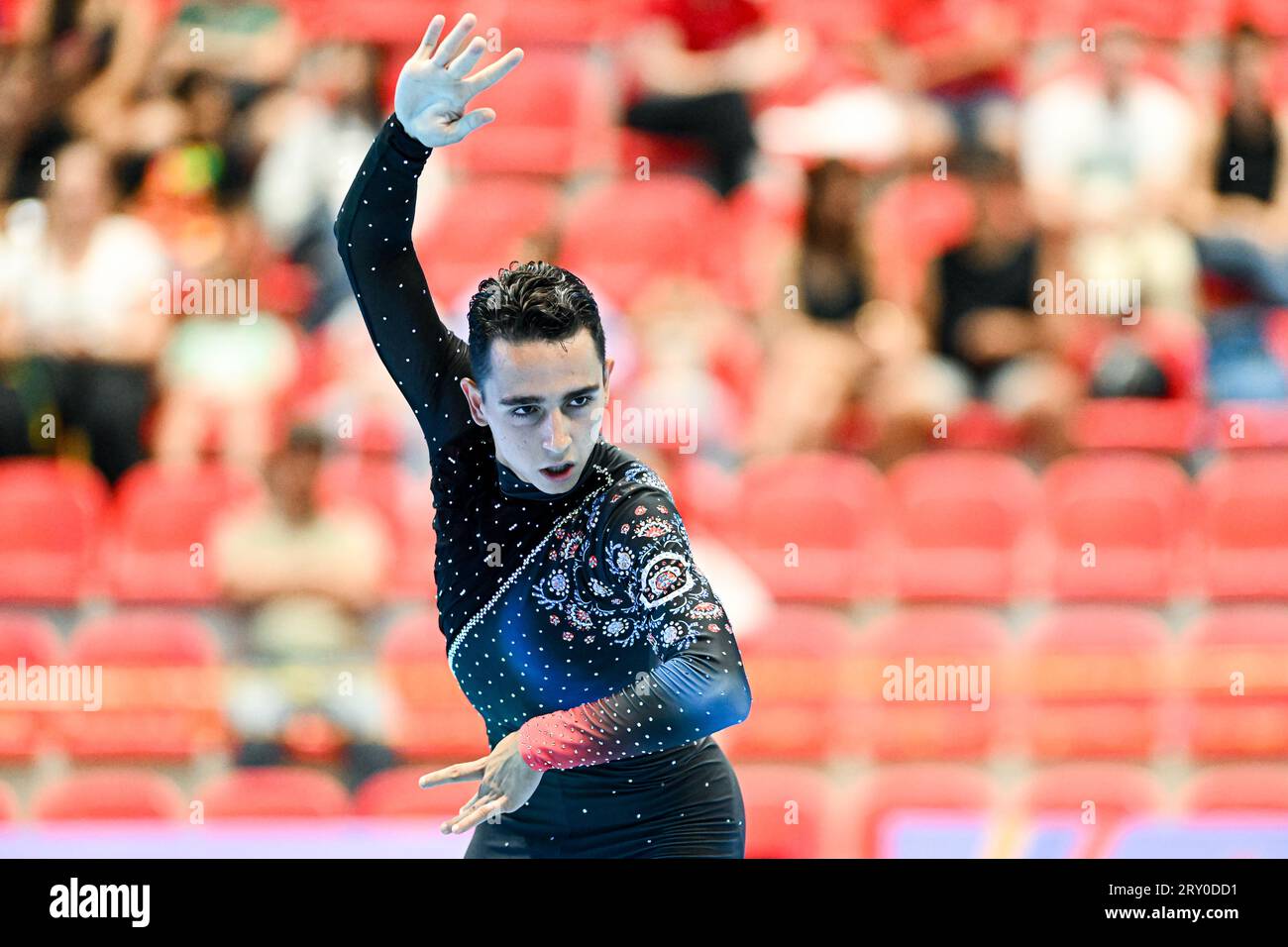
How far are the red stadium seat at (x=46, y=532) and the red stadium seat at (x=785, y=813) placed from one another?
2166 mm

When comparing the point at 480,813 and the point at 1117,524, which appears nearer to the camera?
the point at 480,813

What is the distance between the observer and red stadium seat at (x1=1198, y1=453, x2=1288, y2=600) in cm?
504

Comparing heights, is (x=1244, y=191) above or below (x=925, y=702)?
above

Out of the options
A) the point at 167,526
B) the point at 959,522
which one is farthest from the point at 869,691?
the point at 167,526

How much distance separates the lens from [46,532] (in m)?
4.95

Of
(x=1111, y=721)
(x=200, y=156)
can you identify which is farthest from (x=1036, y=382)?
(x=200, y=156)

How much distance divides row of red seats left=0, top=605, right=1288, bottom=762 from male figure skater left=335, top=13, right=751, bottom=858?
2.05 metres

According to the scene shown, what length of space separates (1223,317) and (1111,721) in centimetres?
150

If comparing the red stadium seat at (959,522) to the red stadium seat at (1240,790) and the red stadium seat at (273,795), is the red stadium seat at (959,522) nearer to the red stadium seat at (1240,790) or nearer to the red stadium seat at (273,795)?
the red stadium seat at (1240,790)

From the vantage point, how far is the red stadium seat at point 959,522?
501 centimetres

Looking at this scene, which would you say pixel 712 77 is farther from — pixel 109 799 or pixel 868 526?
pixel 109 799

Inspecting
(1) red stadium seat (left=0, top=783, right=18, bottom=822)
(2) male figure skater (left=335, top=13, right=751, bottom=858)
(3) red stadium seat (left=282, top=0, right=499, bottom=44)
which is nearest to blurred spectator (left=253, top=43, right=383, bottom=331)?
(3) red stadium seat (left=282, top=0, right=499, bottom=44)

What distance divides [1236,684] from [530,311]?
328 centimetres

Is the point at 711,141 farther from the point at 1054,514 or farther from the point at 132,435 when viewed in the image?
the point at 132,435
